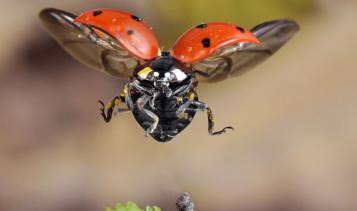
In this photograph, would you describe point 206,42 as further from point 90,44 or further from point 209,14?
point 209,14

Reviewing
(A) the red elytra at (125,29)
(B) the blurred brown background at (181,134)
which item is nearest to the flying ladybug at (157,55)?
(A) the red elytra at (125,29)

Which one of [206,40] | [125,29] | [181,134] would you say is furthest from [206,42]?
[181,134]

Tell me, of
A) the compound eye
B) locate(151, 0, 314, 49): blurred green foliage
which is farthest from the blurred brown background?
the compound eye

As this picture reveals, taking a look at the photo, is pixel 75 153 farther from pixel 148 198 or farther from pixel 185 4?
pixel 185 4

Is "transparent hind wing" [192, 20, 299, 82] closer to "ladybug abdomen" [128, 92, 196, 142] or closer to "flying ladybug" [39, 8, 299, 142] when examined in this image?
"flying ladybug" [39, 8, 299, 142]

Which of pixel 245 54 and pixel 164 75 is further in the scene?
pixel 245 54

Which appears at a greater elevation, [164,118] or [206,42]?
[206,42]
